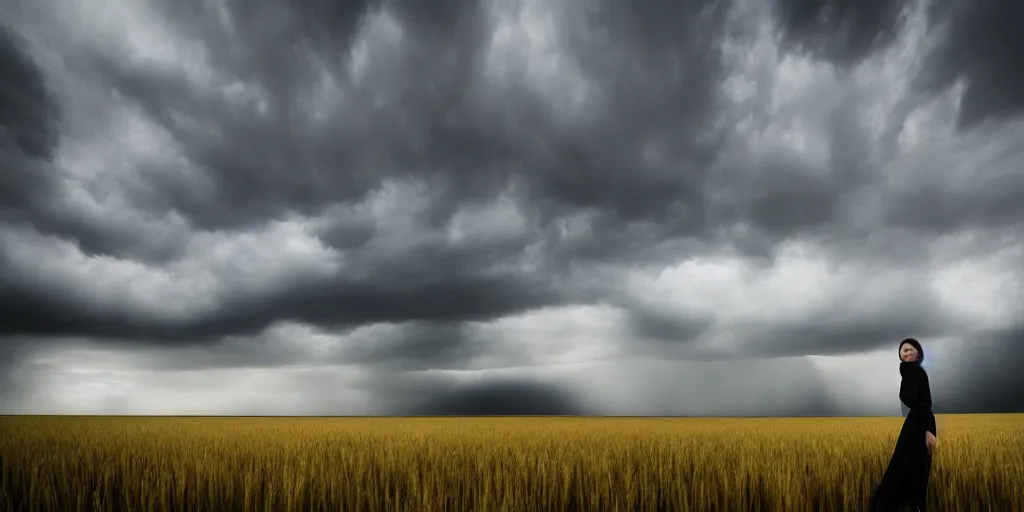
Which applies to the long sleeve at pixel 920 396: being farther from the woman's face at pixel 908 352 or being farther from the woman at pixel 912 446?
the woman's face at pixel 908 352

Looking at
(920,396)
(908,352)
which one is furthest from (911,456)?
(908,352)

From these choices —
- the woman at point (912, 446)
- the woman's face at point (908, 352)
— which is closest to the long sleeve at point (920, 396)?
the woman at point (912, 446)

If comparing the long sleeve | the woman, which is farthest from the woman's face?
the long sleeve

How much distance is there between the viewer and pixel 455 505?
188 inches

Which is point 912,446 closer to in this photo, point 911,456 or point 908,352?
point 911,456

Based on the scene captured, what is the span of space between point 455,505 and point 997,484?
605 cm

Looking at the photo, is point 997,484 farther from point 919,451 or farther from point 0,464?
point 0,464

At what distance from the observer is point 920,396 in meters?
5.95

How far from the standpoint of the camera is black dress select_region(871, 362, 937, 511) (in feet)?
18.4

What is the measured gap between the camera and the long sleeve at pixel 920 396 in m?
5.92

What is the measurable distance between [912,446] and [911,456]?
0.11m

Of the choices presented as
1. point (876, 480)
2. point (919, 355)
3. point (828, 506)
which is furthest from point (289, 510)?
point (876, 480)

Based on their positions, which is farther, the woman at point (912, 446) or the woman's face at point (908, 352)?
the woman's face at point (908, 352)

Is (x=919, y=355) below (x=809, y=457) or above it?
above
